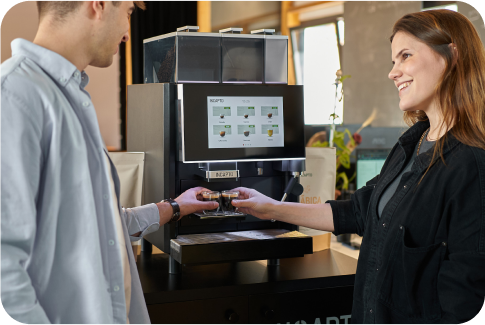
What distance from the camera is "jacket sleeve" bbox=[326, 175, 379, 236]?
1492 mm

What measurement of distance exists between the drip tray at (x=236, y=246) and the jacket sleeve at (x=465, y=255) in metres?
0.54

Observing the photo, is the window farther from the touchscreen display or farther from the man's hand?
the man's hand

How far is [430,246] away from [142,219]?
0.79 metres

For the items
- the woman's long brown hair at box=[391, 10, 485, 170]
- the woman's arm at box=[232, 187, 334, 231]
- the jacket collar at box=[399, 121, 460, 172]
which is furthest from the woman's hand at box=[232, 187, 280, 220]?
the woman's long brown hair at box=[391, 10, 485, 170]

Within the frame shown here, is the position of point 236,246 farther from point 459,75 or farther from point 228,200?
point 459,75

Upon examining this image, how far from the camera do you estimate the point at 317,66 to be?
568 centimetres

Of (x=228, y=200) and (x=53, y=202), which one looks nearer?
(x=53, y=202)

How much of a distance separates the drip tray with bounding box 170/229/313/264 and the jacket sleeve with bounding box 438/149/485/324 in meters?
0.54

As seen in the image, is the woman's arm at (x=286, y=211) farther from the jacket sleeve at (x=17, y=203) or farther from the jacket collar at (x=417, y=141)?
the jacket sleeve at (x=17, y=203)

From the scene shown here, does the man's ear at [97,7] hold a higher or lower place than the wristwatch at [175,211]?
higher

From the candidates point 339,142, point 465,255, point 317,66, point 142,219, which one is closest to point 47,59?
point 142,219

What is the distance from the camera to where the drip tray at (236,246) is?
4.70ft

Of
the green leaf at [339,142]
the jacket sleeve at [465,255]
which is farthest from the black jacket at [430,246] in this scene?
the green leaf at [339,142]

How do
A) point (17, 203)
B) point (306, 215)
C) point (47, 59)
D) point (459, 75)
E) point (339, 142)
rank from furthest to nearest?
point (339, 142), point (306, 215), point (459, 75), point (47, 59), point (17, 203)
